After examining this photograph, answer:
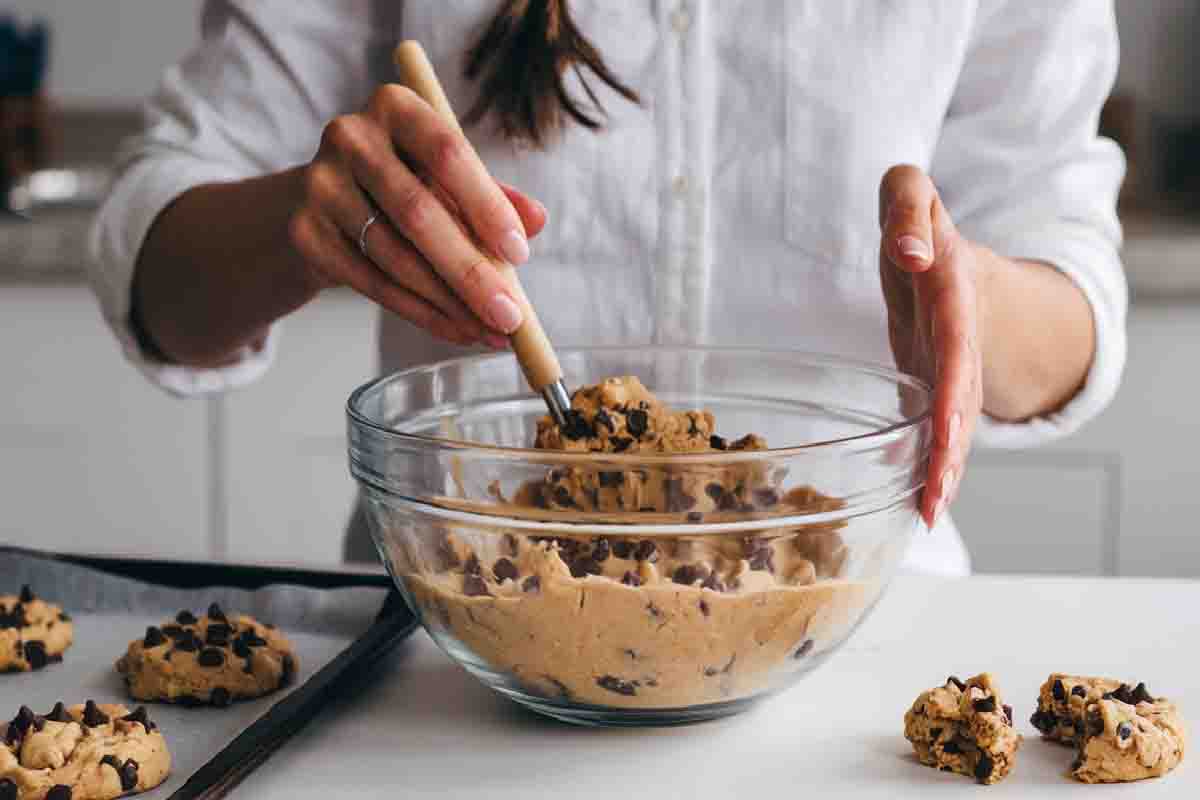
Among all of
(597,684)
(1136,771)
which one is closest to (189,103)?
(597,684)

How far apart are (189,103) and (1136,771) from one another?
86cm

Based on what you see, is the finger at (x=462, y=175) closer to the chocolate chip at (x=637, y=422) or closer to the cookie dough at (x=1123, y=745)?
the chocolate chip at (x=637, y=422)

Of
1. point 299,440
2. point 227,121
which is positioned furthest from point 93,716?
point 299,440

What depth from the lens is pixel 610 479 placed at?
63 cm

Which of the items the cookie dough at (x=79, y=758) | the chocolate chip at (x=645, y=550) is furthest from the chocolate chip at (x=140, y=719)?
the chocolate chip at (x=645, y=550)

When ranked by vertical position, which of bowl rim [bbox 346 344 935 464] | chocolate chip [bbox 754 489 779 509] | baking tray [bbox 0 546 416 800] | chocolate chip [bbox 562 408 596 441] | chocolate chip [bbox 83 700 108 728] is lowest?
baking tray [bbox 0 546 416 800]

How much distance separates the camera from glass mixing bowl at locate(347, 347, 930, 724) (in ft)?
2.11

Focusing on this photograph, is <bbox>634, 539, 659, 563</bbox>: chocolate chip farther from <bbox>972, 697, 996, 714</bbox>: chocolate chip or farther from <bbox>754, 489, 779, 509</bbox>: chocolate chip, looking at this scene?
<bbox>972, 697, 996, 714</bbox>: chocolate chip

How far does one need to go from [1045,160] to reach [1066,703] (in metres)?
0.58

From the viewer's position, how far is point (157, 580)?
92 cm

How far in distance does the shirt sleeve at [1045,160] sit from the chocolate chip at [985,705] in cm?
48

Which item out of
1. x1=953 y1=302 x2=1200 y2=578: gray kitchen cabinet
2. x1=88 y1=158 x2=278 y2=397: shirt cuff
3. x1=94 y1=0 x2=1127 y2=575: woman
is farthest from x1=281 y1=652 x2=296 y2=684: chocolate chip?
x1=953 y1=302 x2=1200 y2=578: gray kitchen cabinet

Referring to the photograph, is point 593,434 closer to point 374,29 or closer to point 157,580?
point 157,580

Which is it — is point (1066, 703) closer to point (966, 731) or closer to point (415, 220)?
point (966, 731)
